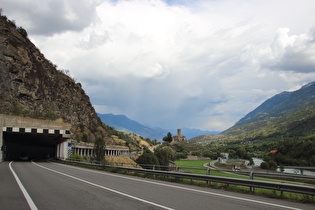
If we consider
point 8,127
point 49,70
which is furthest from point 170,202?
point 49,70

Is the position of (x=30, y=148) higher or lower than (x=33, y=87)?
lower

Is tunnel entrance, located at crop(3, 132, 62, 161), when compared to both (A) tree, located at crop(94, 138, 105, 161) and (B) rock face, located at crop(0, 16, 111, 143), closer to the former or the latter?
(B) rock face, located at crop(0, 16, 111, 143)

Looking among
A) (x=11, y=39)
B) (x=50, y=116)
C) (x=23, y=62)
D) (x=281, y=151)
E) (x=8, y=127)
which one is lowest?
(x=281, y=151)

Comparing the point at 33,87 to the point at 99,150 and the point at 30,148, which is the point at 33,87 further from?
the point at 99,150

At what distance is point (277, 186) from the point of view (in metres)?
10.3

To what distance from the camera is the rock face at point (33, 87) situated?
53250 millimetres

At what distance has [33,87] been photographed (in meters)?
59.6

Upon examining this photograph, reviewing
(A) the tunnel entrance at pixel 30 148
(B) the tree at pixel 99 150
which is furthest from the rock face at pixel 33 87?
(B) the tree at pixel 99 150

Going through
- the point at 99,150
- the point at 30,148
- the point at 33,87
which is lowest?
the point at 30,148

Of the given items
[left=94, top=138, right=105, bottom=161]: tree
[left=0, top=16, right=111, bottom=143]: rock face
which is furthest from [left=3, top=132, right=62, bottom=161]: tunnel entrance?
[left=94, top=138, right=105, bottom=161]: tree

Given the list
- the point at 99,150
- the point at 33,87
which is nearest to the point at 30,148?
the point at 33,87

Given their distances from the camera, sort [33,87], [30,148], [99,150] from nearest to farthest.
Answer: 1. [99,150]
2. [33,87]
3. [30,148]

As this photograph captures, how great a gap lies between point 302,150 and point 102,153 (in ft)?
396

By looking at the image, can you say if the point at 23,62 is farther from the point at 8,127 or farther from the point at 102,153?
the point at 102,153
